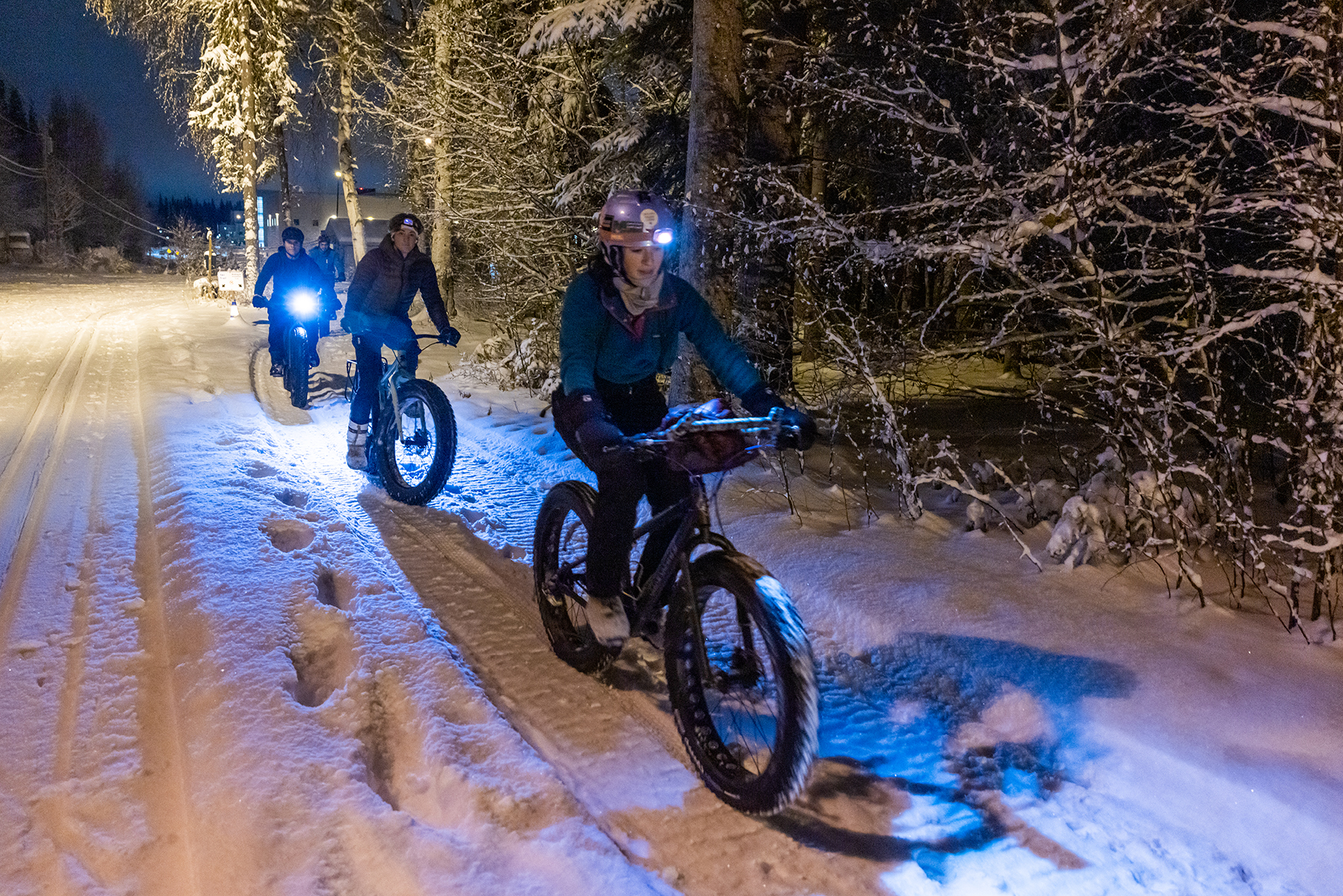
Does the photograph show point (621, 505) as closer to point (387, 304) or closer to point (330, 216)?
point (387, 304)

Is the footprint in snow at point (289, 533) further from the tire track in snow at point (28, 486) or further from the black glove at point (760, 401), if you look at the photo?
the black glove at point (760, 401)

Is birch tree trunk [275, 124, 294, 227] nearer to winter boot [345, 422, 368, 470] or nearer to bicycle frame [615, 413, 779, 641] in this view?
winter boot [345, 422, 368, 470]

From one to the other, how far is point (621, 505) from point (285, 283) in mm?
9265

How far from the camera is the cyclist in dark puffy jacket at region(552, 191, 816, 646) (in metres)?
3.33

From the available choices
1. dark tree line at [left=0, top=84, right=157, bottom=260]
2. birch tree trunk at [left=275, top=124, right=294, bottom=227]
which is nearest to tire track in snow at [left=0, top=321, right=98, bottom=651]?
birch tree trunk at [left=275, top=124, right=294, bottom=227]

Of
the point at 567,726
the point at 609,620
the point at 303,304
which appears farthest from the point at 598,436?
the point at 303,304

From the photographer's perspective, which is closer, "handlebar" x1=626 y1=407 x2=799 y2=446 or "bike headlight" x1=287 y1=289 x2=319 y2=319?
"handlebar" x1=626 y1=407 x2=799 y2=446

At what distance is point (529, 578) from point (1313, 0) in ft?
16.4

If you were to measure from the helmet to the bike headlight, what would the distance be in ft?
27.9

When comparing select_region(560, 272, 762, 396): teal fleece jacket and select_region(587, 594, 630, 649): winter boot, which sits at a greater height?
select_region(560, 272, 762, 396): teal fleece jacket

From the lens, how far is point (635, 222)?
3342 millimetres

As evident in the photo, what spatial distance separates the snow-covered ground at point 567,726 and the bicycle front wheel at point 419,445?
49cm

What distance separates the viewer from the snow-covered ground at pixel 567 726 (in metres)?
2.64

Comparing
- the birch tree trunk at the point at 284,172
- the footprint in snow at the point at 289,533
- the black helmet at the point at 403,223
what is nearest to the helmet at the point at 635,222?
the footprint in snow at the point at 289,533
